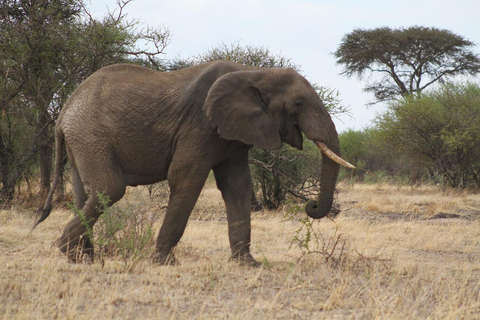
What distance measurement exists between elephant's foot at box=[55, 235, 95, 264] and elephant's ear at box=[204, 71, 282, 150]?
1851 mm

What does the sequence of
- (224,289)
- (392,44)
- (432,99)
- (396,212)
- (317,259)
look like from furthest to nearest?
(392,44), (432,99), (396,212), (317,259), (224,289)

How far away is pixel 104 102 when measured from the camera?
6414 mm

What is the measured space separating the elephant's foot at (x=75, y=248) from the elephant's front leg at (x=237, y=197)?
1.51 m

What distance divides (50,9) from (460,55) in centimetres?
2231

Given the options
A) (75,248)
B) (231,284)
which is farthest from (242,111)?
(75,248)

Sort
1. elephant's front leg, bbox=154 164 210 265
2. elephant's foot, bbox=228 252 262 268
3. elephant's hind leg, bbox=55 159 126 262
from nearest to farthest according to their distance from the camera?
elephant's front leg, bbox=154 164 210 265 → elephant's hind leg, bbox=55 159 126 262 → elephant's foot, bbox=228 252 262 268

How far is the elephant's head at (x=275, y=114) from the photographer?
5.94 meters

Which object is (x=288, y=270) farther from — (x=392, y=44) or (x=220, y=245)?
(x=392, y=44)

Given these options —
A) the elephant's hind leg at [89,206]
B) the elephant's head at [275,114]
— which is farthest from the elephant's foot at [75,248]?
the elephant's head at [275,114]

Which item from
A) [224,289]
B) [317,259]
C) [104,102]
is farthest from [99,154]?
[317,259]

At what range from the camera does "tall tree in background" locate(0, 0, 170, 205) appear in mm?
11422

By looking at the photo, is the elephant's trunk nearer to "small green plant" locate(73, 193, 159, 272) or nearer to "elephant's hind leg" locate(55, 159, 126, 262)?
"small green plant" locate(73, 193, 159, 272)

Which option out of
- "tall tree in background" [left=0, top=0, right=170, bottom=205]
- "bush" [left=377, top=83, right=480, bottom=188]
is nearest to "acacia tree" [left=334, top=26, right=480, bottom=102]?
"bush" [left=377, top=83, right=480, bottom=188]

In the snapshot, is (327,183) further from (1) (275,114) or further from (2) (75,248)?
(2) (75,248)
